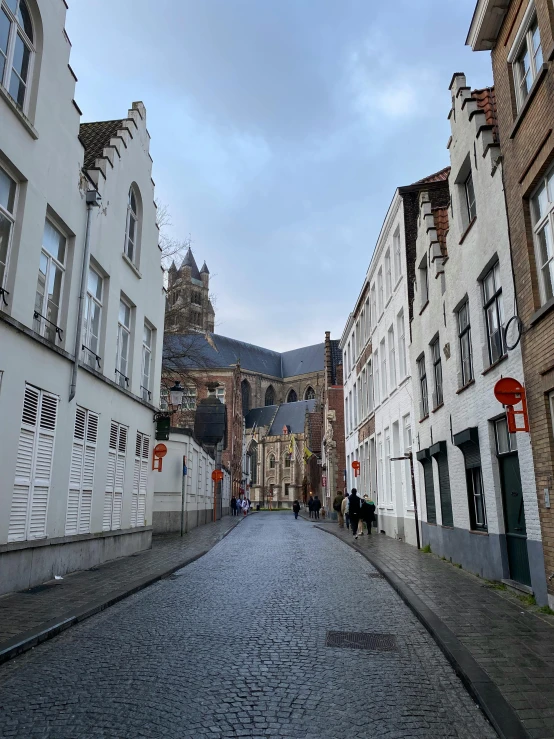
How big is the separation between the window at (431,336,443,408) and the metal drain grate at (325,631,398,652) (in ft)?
28.2

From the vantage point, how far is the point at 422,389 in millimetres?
16766

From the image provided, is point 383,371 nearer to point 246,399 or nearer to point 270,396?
point 246,399

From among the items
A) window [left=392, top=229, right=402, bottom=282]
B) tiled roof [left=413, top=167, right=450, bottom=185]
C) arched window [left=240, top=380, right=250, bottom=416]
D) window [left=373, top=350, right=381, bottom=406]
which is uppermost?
arched window [left=240, top=380, right=250, bottom=416]

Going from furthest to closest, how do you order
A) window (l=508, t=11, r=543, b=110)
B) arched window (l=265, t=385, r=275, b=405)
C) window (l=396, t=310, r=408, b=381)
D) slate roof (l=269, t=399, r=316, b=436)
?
arched window (l=265, t=385, r=275, b=405)
slate roof (l=269, t=399, r=316, b=436)
window (l=396, t=310, r=408, b=381)
window (l=508, t=11, r=543, b=110)

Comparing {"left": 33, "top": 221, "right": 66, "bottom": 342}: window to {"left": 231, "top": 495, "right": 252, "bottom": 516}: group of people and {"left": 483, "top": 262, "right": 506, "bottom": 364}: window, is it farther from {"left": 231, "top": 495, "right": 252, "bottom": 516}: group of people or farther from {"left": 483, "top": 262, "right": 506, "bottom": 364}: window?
{"left": 231, "top": 495, "right": 252, "bottom": 516}: group of people

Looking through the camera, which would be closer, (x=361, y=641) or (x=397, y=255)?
(x=361, y=641)

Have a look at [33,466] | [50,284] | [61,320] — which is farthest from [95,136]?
[33,466]

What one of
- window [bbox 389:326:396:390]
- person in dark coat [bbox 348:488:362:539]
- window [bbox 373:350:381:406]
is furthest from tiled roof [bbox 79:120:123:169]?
window [bbox 373:350:381:406]

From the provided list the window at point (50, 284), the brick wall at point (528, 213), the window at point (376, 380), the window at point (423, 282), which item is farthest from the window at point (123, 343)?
the window at point (376, 380)

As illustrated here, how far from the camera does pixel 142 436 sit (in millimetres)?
16219

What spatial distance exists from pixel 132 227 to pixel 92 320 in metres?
4.03

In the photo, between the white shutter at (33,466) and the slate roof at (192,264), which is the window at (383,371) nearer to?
the white shutter at (33,466)

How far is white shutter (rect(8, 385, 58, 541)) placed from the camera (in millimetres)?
9234

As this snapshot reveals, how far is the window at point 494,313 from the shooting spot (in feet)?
32.7
